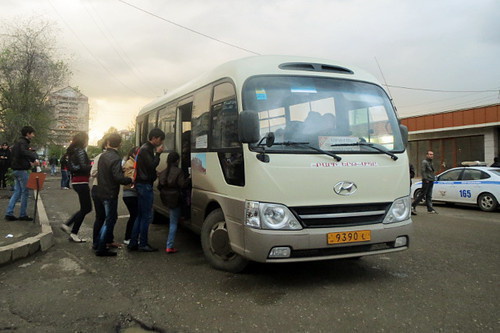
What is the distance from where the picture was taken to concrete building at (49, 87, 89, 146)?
29.6 m

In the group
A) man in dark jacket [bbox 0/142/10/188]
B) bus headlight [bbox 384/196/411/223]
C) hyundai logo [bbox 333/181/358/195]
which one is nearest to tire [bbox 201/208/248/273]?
hyundai logo [bbox 333/181/358/195]

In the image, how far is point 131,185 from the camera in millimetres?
5816

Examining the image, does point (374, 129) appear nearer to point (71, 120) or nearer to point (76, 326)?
point (76, 326)

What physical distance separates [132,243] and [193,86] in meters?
2.65

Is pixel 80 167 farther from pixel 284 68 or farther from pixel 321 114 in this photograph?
pixel 321 114

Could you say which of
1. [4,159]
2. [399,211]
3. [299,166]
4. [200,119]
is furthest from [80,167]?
[4,159]

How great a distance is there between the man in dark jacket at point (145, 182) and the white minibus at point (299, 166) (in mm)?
910

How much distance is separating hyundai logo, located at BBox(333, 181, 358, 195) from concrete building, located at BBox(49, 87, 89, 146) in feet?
95.4

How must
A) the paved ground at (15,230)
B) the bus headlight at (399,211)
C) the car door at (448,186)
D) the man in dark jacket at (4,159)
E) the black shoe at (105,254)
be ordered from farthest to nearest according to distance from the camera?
1. the man in dark jacket at (4,159)
2. the car door at (448,186)
3. the paved ground at (15,230)
4. the black shoe at (105,254)
5. the bus headlight at (399,211)

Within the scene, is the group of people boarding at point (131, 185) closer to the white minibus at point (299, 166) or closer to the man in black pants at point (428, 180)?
the white minibus at point (299, 166)

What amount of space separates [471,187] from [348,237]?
9926 mm

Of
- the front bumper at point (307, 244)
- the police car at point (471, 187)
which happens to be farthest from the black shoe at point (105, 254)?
the police car at point (471, 187)

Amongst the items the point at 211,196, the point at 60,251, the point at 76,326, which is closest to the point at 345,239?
the point at 211,196

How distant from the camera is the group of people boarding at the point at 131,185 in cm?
554
